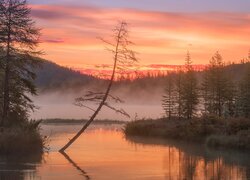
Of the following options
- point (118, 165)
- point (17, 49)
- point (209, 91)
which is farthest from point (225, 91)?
point (118, 165)

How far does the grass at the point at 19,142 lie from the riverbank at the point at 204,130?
1726 centimetres

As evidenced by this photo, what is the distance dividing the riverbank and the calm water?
11.9 feet

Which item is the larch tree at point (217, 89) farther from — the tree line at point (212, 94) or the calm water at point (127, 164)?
the calm water at point (127, 164)

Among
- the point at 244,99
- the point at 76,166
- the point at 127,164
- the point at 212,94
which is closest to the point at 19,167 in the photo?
the point at 76,166

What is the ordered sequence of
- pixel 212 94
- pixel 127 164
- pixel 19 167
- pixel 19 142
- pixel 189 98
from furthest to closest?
pixel 212 94 → pixel 189 98 → pixel 19 142 → pixel 127 164 → pixel 19 167

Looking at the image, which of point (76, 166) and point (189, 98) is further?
point (189, 98)

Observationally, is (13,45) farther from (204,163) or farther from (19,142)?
(204,163)

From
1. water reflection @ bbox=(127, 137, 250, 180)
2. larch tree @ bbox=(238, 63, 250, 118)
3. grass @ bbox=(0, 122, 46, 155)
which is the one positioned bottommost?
water reflection @ bbox=(127, 137, 250, 180)

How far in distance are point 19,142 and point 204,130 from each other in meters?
25.1

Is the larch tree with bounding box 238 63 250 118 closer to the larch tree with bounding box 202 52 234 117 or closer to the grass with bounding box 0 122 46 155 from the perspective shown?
the larch tree with bounding box 202 52 234 117

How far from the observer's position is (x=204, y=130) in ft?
186

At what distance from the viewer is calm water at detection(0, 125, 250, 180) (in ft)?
92.0

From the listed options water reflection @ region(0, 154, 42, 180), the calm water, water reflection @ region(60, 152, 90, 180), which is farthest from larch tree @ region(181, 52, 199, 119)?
water reflection @ region(0, 154, 42, 180)

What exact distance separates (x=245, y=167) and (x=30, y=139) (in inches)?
532
